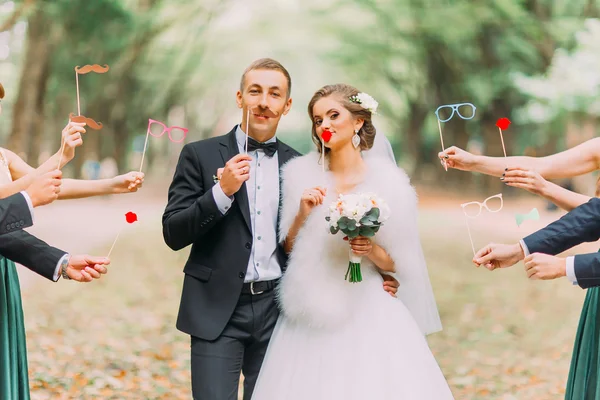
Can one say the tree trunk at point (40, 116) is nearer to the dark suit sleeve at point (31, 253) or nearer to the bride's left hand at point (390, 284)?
the dark suit sleeve at point (31, 253)

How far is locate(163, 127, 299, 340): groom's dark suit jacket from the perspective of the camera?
103 inches

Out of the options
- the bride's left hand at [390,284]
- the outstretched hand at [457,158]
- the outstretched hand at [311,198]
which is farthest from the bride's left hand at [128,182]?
the outstretched hand at [457,158]

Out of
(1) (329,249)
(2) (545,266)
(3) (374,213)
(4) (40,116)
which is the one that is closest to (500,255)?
(2) (545,266)

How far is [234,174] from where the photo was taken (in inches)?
97.2

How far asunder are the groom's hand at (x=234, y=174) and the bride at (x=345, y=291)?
25 cm

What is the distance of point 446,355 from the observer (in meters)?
6.55

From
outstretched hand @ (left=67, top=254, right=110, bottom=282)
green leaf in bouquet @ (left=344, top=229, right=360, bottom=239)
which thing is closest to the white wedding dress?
green leaf in bouquet @ (left=344, top=229, right=360, bottom=239)

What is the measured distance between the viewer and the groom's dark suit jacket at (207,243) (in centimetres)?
262

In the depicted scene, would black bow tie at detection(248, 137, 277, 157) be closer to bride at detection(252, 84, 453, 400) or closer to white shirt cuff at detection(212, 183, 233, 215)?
bride at detection(252, 84, 453, 400)

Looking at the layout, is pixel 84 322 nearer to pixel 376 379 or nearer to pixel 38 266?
pixel 38 266

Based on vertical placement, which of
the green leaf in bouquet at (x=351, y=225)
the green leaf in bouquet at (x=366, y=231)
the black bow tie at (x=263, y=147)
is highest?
the black bow tie at (x=263, y=147)

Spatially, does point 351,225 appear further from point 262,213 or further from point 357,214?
point 262,213

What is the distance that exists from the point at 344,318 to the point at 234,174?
0.70m

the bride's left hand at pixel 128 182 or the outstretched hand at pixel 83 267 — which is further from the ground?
the bride's left hand at pixel 128 182
